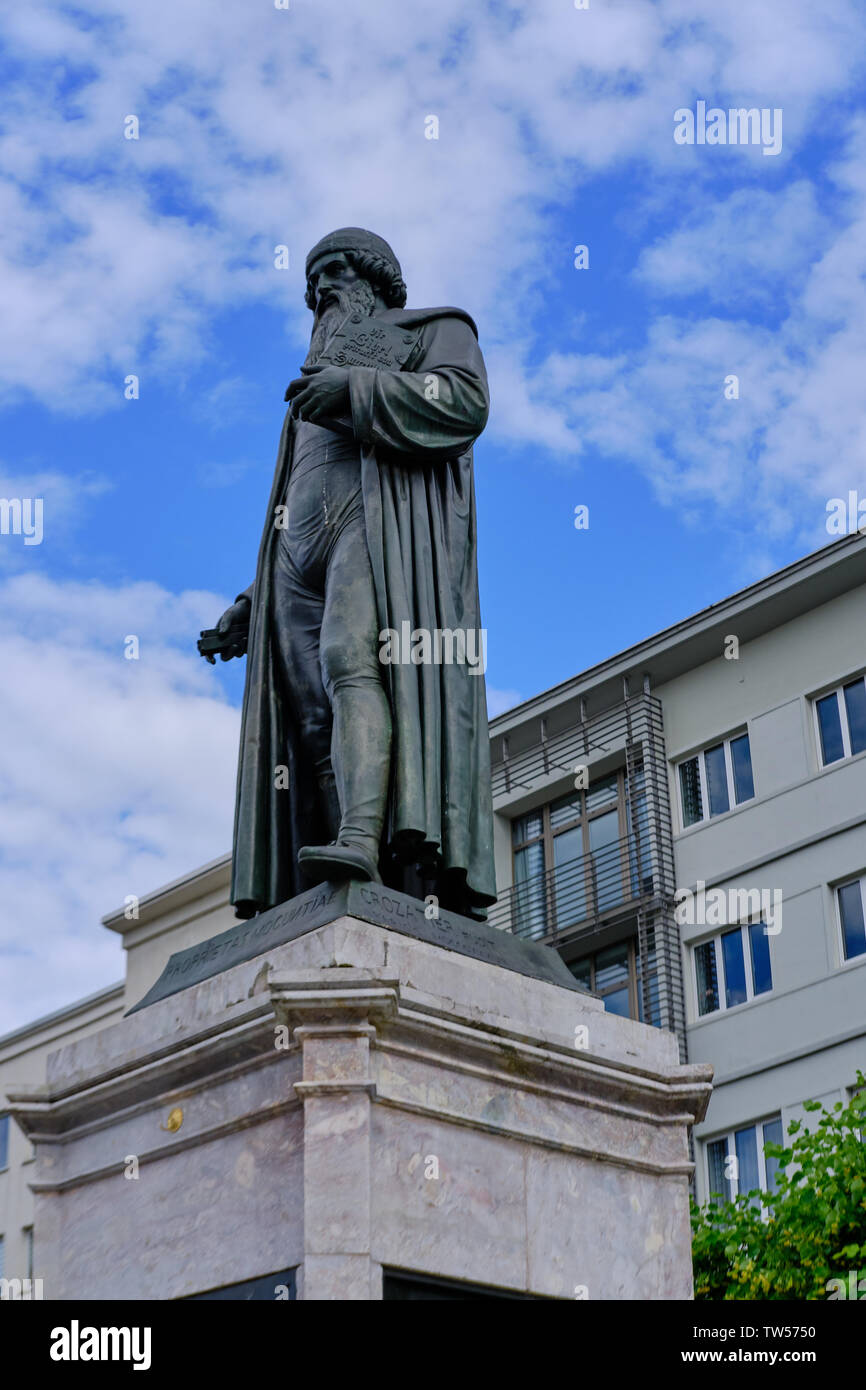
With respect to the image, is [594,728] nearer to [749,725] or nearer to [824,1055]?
[749,725]

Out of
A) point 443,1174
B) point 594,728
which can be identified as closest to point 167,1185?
point 443,1174

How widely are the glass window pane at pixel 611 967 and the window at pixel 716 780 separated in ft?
10.4

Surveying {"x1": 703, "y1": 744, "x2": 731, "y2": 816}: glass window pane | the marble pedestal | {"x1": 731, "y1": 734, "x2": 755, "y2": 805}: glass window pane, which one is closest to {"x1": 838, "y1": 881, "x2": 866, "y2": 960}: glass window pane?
{"x1": 731, "y1": 734, "x2": 755, "y2": 805}: glass window pane

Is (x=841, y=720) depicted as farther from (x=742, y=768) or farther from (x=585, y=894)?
(x=585, y=894)

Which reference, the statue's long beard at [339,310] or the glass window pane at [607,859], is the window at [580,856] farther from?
the statue's long beard at [339,310]

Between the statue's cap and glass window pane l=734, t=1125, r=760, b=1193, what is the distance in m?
30.1

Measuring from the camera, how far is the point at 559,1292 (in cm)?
783

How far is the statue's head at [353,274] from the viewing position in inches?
396

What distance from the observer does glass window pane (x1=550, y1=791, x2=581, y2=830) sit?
46.3 m

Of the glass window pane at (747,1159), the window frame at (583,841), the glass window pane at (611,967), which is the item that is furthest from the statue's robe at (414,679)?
the glass window pane at (611,967)

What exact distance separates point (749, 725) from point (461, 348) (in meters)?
33.3

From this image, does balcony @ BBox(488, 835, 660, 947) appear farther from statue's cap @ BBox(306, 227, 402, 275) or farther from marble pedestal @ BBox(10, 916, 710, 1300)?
marble pedestal @ BBox(10, 916, 710, 1300)

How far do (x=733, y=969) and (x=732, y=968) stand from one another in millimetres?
39
